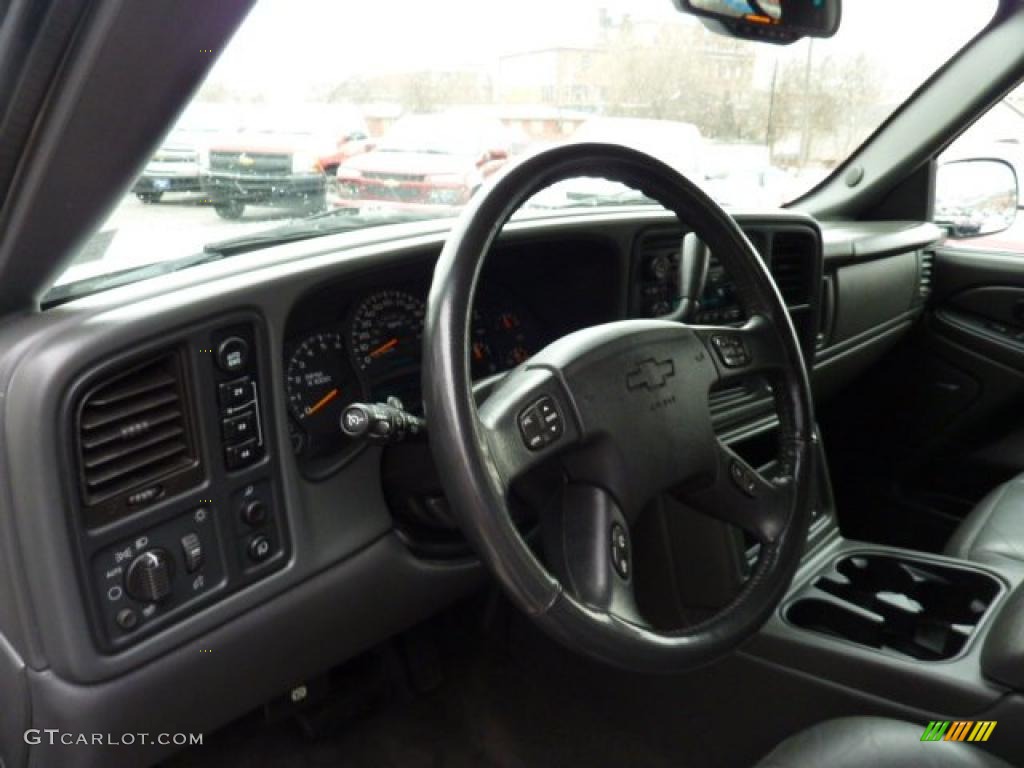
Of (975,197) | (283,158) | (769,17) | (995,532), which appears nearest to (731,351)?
(283,158)

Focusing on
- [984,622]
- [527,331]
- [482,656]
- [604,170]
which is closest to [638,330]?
[604,170]

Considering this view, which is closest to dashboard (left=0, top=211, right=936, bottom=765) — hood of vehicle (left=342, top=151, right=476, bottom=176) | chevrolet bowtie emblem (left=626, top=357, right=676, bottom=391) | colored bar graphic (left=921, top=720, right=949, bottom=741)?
hood of vehicle (left=342, top=151, right=476, bottom=176)

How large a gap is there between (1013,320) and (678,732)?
1.88m

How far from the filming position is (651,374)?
1.33 meters

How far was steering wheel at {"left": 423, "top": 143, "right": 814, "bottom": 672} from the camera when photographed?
105cm

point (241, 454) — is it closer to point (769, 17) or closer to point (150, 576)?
point (150, 576)

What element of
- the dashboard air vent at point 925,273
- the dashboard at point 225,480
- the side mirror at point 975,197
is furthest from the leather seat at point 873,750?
the side mirror at point 975,197

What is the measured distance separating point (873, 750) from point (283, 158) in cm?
126

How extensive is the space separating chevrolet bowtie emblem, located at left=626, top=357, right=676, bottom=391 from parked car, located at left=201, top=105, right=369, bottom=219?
0.71 meters

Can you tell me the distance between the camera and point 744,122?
2.70 metres

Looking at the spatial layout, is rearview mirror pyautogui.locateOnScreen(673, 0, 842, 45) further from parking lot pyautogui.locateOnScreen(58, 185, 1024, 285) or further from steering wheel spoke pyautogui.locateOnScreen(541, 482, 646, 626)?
steering wheel spoke pyautogui.locateOnScreen(541, 482, 646, 626)

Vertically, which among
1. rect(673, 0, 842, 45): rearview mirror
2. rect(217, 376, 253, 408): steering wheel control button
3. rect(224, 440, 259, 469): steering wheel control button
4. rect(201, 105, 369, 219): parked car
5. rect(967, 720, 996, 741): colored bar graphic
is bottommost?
rect(967, 720, 996, 741): colored bar graphic

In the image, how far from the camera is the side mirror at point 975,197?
3.22m

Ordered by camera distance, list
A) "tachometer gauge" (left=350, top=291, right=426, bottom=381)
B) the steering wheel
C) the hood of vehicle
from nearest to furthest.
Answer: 1. the steering wheel
2. "tachometer gauge" (left=350, top=291, right=426, bottom=381)
3. the hood of vehicle
